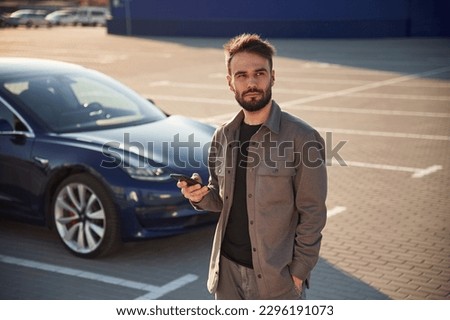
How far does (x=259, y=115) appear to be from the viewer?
3.36 metres

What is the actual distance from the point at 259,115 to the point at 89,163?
3.20 metres

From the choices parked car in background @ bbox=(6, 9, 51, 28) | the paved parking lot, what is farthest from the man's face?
parked car in background @ bbox=(6, 9, 51, 28)

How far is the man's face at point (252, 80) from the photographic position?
10.6 ft

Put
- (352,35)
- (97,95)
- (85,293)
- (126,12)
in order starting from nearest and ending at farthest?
(85,293) < (97,95) < (352,35) < (126,12)

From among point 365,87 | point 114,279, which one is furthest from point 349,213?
point 365,87

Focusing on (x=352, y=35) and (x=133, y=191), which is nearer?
(x=133, y=191)

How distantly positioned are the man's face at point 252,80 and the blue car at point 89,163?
2999 mm

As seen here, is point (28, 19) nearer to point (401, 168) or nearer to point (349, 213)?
point (401, 168)

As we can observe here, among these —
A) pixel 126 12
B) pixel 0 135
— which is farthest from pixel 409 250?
pixel 126 12

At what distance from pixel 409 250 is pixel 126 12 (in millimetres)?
41372

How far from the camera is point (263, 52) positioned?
3.27 m

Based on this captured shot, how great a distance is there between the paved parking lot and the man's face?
2.66 meters

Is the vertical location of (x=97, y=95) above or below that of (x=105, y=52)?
above
